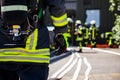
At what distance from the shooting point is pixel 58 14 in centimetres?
402

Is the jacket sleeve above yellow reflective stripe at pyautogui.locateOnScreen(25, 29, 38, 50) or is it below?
above

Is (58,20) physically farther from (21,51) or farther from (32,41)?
(21,51)

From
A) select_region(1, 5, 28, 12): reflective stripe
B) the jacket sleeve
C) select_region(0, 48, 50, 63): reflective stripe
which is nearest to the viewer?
select_region(1, 5, 28, 12): reflective stripe

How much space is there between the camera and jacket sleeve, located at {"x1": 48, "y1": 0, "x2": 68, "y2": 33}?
3.97 metres

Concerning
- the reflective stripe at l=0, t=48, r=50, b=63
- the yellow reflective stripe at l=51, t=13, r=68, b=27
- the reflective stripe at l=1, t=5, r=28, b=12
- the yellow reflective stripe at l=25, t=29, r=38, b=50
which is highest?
the reflective stripe at l=1, t=5, r=28, b=12

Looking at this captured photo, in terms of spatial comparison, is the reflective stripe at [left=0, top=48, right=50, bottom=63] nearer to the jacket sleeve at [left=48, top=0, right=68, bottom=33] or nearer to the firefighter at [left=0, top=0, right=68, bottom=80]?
the firefighter at [left=0, top=0, right=68, bottom=80]

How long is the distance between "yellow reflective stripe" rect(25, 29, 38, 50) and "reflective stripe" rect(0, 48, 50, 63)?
0.03m

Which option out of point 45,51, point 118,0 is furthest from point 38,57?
point 118,0

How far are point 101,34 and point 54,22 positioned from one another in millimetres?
36160

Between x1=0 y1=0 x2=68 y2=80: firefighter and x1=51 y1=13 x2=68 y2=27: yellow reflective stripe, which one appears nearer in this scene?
x1=0 y1=0 x2=68 y2=80: firefighter

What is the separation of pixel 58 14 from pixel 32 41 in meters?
0.32

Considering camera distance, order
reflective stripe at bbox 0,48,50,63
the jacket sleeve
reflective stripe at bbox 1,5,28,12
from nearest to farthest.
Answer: reflective stripe at bbox 1,5,28,12, reflective stripe at bbox 0,48,50,63, the jacket sleeve

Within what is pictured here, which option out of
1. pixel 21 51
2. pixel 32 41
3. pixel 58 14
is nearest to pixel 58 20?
pixel 58 14

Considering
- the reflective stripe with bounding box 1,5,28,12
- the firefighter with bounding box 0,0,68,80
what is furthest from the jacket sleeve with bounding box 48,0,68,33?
the reflective stripe with bounding box 1,5,28,12
